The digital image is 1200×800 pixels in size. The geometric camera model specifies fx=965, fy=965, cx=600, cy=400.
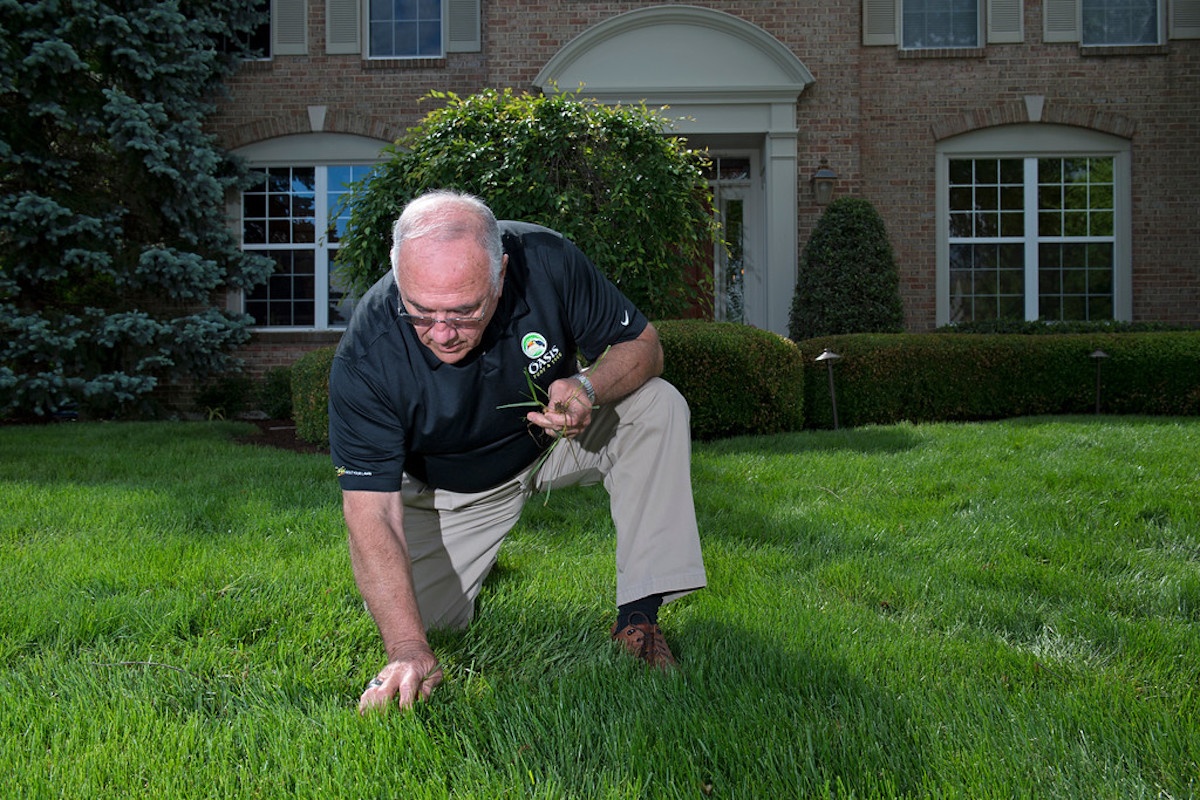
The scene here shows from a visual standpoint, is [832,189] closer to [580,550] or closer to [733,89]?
[733,89]

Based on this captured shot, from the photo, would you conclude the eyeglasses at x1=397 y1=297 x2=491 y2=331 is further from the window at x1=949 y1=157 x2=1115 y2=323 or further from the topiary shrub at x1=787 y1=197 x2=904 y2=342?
the window at x1=949 y1=157 x2=1115 y2=323

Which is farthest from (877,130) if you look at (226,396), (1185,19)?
(226,396)

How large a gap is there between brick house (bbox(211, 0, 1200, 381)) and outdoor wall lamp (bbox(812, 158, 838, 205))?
0.12 ft

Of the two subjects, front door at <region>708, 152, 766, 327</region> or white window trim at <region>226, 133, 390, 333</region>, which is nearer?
white window trim at <region>226, 133, 390, 333</region>

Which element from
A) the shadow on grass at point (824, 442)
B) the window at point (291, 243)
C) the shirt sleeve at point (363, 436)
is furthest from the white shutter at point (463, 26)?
the shirt sleeve at point (363, 436)

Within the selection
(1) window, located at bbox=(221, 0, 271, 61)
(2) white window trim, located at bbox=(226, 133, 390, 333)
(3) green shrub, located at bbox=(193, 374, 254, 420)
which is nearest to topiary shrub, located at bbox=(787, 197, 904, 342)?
(2) white window trim, located at bbox=(226, 133, 390, 333)

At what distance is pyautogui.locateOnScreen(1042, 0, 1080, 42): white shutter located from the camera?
1087 cm

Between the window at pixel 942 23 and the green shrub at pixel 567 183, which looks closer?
the green shrub at pixel 567 183

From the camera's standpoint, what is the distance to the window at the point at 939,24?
36.1 feet

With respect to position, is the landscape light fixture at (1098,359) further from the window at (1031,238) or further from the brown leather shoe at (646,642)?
the brown leather shoe at (646,642)

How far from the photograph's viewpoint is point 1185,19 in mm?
10820

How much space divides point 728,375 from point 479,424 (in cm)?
440

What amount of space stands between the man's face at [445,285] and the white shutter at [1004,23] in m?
10.6

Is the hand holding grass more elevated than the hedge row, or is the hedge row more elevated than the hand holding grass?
the hedge row
